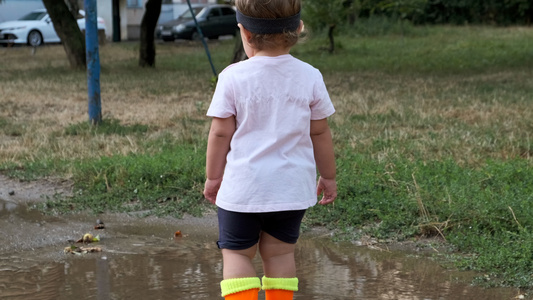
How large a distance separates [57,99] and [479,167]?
22.8ft

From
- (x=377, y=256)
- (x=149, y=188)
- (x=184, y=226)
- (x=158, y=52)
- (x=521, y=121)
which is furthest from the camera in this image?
(x=158, y=52)

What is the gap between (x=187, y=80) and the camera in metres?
13.7

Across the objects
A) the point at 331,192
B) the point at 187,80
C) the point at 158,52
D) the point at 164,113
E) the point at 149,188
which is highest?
the point at 331,192

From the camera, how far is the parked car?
2833 cm

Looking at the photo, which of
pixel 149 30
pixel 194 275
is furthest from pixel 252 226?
pixel 149 30

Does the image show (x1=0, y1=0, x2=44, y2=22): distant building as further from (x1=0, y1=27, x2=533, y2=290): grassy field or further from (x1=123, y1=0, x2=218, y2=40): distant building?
(x1=0, y1=27, x2=533, y2=290): grassy field

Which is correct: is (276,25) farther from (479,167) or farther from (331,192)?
(479,167)

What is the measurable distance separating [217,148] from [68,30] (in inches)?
536

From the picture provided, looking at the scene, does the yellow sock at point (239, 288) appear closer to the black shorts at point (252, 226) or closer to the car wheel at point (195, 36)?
the black shorts at point (252, 226)

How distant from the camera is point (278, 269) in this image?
3059mm

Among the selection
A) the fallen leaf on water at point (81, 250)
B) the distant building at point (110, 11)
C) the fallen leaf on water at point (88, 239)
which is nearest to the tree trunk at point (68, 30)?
the fallen leaf on water at point (88, 239)

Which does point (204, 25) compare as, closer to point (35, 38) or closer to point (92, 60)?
→ point (35, 38)

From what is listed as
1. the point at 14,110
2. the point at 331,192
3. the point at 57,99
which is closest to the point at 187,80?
the point at 57,99

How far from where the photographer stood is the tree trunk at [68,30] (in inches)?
612
